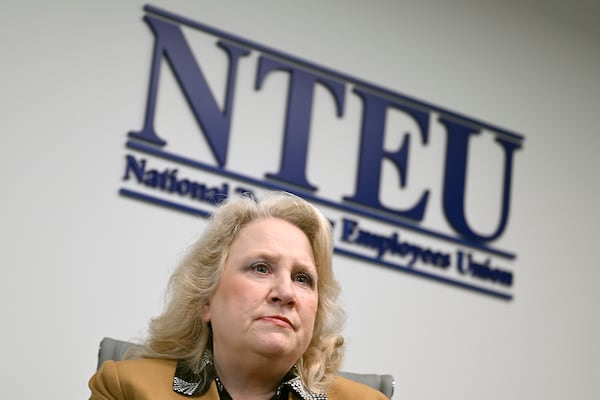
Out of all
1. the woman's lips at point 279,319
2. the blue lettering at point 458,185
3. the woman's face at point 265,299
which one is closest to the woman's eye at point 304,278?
the woman's face at point 265,299

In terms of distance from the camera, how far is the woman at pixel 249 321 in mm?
2316

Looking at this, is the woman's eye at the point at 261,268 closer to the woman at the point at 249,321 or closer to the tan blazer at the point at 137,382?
the woman at the point at 249,321

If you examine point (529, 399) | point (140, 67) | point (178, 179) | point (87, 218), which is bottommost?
point (529, 399)

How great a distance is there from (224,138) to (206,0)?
59 centimetres

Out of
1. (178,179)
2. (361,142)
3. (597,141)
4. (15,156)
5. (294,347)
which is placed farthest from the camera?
(597,141)

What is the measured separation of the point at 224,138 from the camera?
3969mm

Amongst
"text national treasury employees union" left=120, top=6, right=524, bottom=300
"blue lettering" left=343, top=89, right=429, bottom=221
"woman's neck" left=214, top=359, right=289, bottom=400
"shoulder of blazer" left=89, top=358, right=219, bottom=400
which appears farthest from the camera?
"blue lettering" left=343, top=89, right=429, bottom=221

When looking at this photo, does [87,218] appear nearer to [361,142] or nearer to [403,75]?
[361,142]

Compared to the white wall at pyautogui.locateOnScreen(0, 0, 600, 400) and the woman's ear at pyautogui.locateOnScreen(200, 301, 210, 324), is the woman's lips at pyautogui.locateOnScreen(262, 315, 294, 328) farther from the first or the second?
the white wall at pyautogui.locateOnScreen(0, 0, 600, 400)

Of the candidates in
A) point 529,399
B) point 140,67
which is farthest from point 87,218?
point 529,399

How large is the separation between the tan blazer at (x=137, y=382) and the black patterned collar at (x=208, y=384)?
0.5 inches

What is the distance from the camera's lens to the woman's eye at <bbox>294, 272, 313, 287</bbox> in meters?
2.43

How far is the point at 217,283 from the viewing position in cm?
248

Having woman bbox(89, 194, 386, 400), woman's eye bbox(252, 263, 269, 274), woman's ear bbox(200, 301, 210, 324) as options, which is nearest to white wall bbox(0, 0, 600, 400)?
woman bbox(89, 194, 386, 400)
